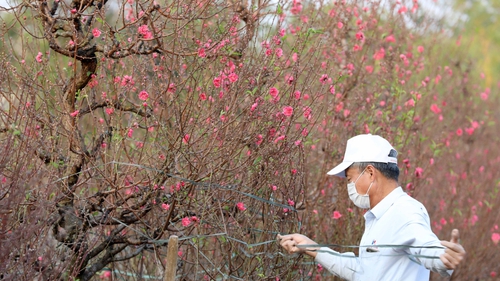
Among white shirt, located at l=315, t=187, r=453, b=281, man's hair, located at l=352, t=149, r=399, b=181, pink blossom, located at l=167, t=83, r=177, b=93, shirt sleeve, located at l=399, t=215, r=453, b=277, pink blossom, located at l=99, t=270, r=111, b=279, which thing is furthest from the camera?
pink blossom, located at l=99, t=270, r=111, b=279

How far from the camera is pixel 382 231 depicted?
3.38 meters

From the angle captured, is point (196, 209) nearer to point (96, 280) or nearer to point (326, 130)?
point (96, 280)

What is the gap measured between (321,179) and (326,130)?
42cm

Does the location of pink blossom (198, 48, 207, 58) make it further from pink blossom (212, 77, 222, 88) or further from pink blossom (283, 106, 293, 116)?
pink blossom (283, 106, 293, 116)

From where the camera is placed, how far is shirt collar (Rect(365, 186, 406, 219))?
342cm

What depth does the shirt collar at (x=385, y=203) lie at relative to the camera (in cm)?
342

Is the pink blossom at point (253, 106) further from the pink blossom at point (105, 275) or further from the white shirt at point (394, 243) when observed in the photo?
the pink blossom at point (105, 275)

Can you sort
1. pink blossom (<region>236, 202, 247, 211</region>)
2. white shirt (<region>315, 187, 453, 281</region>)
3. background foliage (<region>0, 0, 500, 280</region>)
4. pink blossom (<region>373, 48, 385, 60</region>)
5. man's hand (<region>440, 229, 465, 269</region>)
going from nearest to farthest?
man's hand (<region>440, 229, 465, 269</region>) < white shirt (<region>315, 187, 453, 281</region>) < background foliage (<region>0, 0, 500, 280</region>) < pink blossom (<region>236, 202, 247, 211</region>) < pink blossom (<region>373, 48, 385, 60</region>)

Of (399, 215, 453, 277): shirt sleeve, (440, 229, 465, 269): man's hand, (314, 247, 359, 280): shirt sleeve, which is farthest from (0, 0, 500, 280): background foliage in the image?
(440, 229, 465, 269): man's hand

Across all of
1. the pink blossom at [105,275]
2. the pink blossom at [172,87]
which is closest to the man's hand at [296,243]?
the pink blossom at [172,87]

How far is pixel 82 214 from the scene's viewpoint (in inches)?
175

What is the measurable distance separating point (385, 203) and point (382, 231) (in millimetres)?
140

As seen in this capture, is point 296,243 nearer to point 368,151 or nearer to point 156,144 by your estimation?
point 368,151

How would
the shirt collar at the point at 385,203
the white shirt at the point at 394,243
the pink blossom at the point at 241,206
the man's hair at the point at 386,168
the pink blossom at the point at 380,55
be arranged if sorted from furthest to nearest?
the pink blossom at the point at 380,55 → the pink blossom at the point at 241,206 → the man's hair at the point at 386,168 → the shirt collar at the point at 385,203 → the white shirt at the point at 394,243
